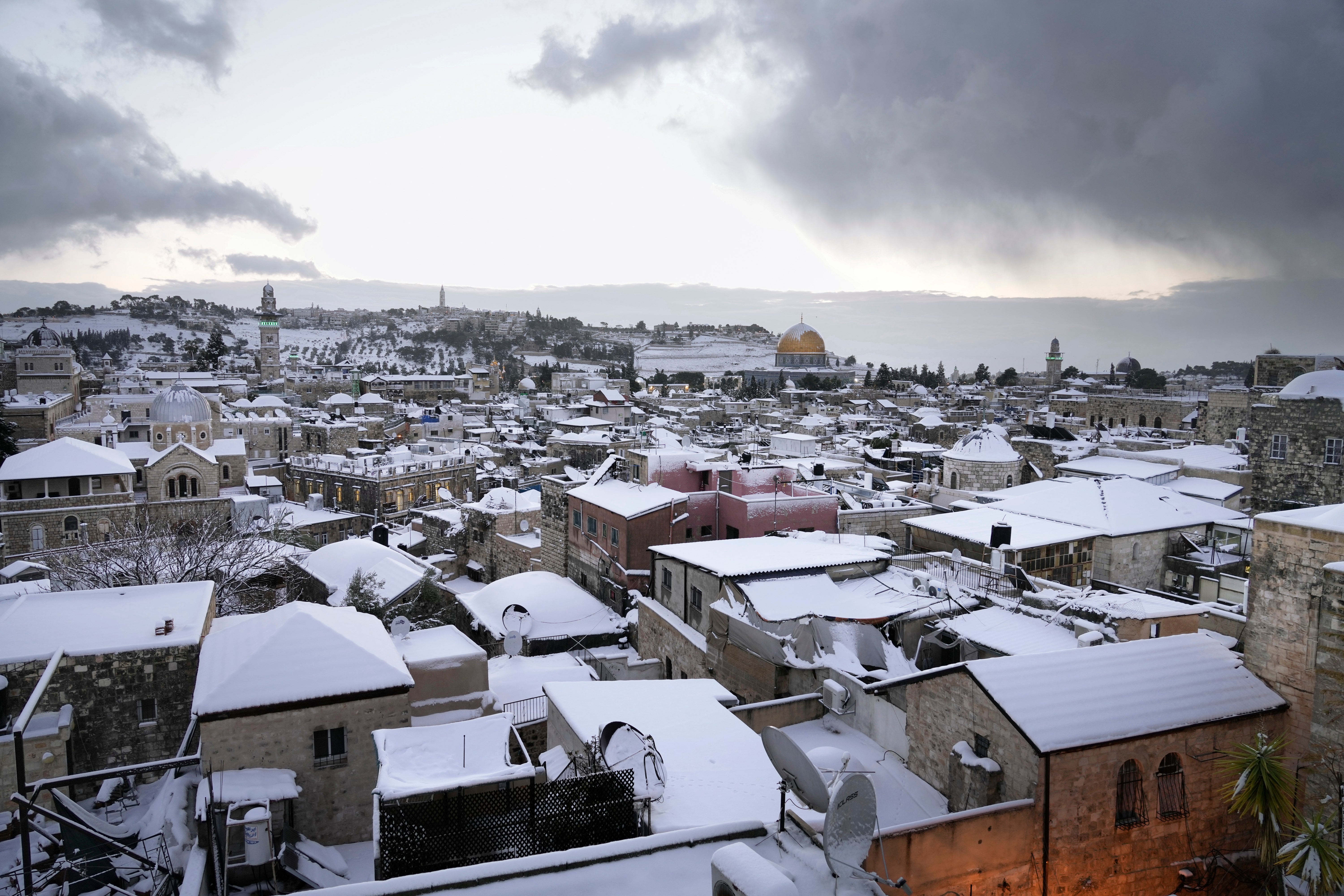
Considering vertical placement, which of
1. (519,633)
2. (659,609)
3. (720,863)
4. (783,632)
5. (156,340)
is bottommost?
(519,633)

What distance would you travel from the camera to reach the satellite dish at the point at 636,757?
6469mm

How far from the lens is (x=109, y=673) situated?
9547 millimetres

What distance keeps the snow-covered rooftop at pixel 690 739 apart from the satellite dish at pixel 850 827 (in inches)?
53.5

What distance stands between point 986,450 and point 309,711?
22.8 meters

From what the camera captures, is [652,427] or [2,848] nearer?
[2,848]

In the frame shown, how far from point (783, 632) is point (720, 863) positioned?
615cm

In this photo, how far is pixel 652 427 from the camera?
4431 cm

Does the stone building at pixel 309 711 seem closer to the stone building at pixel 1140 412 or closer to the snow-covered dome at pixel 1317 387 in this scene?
the snow-covered dome at pixel 1317 387

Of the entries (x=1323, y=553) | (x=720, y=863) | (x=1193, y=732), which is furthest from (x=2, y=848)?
(x=1323, y=553)

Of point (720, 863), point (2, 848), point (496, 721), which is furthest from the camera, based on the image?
point (2, 848)

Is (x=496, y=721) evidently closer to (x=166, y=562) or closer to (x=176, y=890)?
(x=176, y=890)

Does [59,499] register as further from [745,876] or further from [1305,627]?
[1305,627]

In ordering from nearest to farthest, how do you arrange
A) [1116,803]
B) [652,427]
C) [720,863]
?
[720,863] < [1116,803] < [652,427]

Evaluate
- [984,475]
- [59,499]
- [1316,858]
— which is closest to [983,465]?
[984,475]
